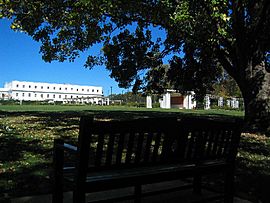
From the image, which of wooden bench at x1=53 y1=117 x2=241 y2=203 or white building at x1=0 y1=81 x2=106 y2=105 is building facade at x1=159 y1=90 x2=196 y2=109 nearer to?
wooden bench at x1=53 y1=117 x2=241 y2=203

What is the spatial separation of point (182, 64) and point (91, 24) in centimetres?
603

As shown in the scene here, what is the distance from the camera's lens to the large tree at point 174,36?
38.8 ft

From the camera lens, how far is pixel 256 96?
45.8 feet

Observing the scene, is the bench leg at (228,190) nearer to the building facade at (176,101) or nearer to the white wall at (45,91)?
the building facade at (176,101)

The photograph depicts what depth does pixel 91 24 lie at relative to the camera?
1556 centimetres

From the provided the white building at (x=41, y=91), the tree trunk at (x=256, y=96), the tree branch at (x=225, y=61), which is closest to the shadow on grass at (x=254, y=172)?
the tree trunk at (x=256, y=96)

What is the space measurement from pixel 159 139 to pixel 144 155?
0.25m

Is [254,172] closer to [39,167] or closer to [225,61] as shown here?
[39,167]

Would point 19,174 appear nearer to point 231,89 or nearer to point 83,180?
point 83,180

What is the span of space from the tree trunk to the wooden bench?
10.0 metres

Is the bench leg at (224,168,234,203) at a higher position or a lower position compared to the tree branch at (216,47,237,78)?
lower

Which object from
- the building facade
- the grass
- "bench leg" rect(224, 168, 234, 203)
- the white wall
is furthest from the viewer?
the white wall

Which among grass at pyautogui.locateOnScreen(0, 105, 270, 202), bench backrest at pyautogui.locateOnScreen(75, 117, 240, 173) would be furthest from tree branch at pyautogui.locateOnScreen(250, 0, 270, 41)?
bench backrest at pyautogui.locateOnScreen(75, 117, 240, 173)

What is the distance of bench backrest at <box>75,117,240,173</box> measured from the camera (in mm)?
3086
